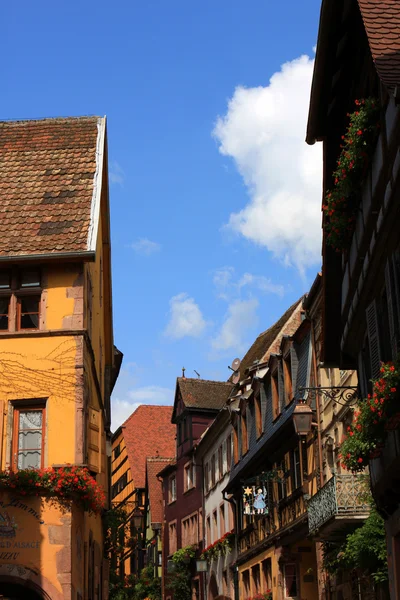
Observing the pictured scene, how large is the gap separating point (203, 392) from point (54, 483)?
33.2 m

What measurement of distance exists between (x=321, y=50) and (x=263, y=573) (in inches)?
786

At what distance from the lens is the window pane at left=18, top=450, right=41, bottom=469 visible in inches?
684

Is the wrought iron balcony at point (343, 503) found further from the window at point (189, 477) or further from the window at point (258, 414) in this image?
the window at point (189, 477)

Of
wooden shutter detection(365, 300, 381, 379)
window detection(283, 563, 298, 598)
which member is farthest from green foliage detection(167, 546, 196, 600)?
wooden shutter detection(365, 300, 381, 379)

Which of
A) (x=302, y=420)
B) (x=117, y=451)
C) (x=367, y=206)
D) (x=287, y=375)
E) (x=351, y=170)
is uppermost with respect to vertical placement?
(x=117, y=451)

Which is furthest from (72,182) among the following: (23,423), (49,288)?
(23,423)

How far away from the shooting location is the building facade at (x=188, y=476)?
4504cm

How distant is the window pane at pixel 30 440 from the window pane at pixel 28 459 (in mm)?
114

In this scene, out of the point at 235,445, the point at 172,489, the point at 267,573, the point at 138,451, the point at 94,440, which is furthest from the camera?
the point at 138,451

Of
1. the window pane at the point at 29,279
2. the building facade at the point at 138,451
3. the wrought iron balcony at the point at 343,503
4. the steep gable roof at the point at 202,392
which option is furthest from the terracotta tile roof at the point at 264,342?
the building facade at the point at 138,451

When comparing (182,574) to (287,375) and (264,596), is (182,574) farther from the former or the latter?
(287,375)

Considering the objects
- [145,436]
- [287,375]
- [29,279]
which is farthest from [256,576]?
[145,436]

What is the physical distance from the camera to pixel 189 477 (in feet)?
154

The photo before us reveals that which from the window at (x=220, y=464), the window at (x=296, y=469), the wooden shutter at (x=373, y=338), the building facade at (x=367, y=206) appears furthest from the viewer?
the window at (x=220, y=464)
